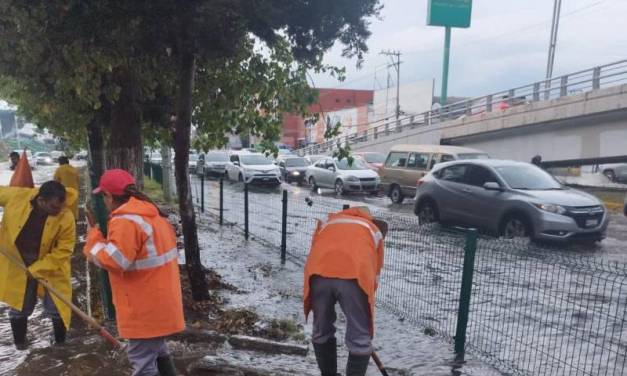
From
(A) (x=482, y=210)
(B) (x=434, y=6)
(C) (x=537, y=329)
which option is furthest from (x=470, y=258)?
(B) (x=434, y=6)

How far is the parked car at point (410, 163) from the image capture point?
1725 centimetres

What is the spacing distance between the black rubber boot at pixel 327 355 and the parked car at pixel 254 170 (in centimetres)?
2060

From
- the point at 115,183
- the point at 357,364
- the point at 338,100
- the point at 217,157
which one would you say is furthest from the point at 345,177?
the point at 338,100

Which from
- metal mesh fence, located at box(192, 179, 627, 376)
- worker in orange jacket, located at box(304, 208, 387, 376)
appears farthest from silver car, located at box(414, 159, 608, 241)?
worker in orange jacket, located at box(304, 208, 387, 376)

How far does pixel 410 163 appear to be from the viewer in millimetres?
18266

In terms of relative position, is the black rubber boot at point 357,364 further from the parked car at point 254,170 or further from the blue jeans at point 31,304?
the parked car at point 254,170

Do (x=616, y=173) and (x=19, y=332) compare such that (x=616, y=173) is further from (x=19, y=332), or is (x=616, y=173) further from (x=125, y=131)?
(x=19, y=332)

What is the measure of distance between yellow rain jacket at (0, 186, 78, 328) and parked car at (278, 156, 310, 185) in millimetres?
23050

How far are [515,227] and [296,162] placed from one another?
19.3 metres

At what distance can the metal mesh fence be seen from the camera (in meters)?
4.59

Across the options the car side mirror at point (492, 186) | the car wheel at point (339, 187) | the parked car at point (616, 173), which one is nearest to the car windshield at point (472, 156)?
the car wheel at point (339, 187)

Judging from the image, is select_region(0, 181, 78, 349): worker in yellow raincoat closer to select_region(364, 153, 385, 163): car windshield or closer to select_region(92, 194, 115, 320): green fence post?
select_region(92, 194, 115, 320): green fence post

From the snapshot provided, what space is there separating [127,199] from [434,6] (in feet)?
107

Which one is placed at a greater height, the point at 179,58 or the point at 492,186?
the point at 179,58
